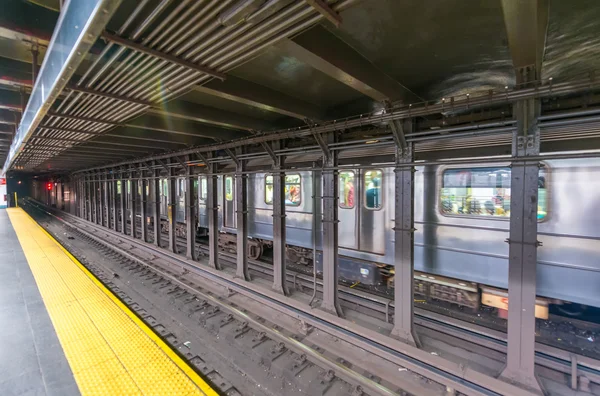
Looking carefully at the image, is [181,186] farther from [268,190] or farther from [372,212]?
[372,212]

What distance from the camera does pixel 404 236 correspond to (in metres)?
3.27

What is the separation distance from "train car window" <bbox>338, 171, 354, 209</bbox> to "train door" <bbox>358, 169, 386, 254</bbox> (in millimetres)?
201

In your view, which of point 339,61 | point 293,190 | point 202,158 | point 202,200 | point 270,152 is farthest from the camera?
point 202,200

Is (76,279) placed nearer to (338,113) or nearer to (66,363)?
(66,363)

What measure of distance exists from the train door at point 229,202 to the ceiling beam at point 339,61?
17.0ft

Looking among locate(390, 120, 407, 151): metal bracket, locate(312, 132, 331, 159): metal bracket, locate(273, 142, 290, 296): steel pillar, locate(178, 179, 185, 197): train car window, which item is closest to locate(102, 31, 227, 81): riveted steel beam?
locate(312, 132, 331, 159): metal bracket

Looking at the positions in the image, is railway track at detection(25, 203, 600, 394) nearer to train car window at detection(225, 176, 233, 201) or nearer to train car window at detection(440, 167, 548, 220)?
train car window at detection(440, 167, 548, 220)

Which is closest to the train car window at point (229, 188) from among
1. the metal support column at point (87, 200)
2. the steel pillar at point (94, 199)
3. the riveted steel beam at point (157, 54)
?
the riveted steel beam at point (157, 54)

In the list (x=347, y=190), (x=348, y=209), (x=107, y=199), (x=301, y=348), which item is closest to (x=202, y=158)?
(x=347, y=190)

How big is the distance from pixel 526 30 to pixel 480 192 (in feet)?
6.91

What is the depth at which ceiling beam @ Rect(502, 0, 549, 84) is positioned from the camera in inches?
61.7

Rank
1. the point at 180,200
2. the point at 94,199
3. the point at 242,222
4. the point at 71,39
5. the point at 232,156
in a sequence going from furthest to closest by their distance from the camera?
1. the point at 94,199
2. the point at 180,200
3. the point at 242,222
4. the point at 232,156
5. the point at 71,39

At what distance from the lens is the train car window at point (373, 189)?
4262mm

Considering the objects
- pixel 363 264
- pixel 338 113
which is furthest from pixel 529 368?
pixel 338 113
